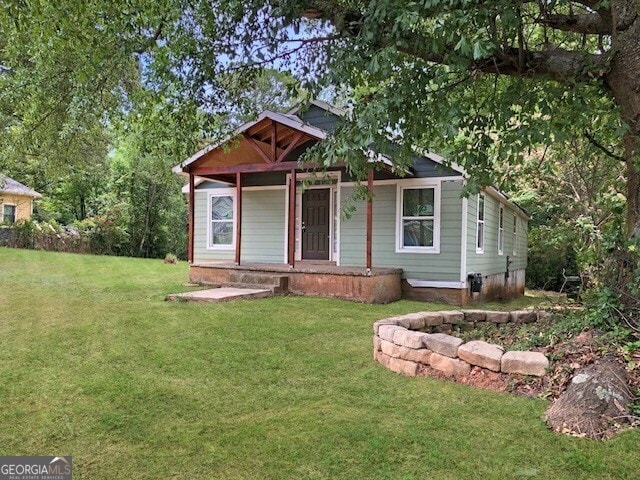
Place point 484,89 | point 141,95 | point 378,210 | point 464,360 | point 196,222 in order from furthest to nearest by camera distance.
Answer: point 196,222, point 378,210, point 484,89, point 141,95, point 464,360

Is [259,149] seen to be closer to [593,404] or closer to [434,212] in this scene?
[434,212]

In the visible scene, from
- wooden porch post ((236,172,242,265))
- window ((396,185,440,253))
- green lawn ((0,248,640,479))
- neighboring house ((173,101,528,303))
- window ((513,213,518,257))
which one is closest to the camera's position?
green lawn ((0,248,640,479))

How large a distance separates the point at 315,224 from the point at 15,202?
58.4 ft

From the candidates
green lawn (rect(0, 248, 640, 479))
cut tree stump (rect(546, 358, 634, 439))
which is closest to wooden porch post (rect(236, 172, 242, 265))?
green lawn (rect(0, 248, 640, 479))

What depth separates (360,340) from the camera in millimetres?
5395

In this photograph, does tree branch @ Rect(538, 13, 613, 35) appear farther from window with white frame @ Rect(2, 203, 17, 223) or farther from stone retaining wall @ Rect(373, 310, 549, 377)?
window with white frame @ Rect(2, 203, 17, 223)

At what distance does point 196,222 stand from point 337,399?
10259 mm

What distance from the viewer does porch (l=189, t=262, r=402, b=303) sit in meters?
8.62

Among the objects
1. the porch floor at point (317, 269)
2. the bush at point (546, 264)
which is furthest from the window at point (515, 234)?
the porch floor at point (317, 269)

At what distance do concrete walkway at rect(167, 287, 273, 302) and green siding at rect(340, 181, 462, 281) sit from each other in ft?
8.46

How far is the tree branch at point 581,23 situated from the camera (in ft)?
14.7

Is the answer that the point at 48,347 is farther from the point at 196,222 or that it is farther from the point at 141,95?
the point at 196,222

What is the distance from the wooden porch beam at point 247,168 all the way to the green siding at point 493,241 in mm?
3726

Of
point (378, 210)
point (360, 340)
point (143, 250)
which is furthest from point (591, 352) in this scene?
point (143, 250)
